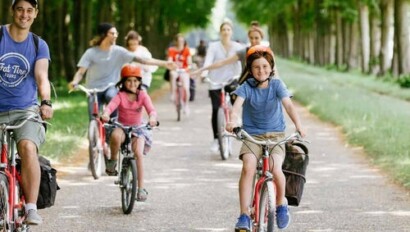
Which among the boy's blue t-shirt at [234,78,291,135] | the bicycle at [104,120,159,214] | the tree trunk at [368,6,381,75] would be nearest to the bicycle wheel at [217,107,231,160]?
the bicycle at [104,120,159,214]

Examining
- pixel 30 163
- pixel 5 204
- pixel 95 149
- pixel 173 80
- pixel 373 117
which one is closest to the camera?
pixel 5 204

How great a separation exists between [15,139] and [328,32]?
161 ft

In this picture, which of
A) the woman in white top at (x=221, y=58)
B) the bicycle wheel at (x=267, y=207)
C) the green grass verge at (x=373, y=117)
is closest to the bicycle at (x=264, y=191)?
the bicycle wheel at (x=267, y=207)

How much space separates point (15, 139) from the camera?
22.2ft

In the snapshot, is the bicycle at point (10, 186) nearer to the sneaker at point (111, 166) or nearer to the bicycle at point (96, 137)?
the sneaker at point (111, 166)

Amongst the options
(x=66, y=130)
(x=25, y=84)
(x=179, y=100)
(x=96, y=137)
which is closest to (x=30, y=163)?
(x=25, y=84)

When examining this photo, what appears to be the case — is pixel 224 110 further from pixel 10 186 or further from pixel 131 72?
pixel 10 186

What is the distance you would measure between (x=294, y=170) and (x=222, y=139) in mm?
6020

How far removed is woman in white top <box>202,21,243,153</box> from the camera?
13578 millimetres

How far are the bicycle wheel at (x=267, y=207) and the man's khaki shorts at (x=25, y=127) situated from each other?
170 cm

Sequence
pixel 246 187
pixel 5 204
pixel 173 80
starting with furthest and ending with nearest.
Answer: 1. pixel 173 80
2. pixel 246 187
3. pixel 5 204

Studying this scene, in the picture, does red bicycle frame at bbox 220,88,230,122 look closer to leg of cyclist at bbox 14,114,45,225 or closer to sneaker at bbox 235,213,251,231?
sneaker at bbox 235,213,251,231

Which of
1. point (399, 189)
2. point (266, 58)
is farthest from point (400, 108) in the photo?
point (266, 58)

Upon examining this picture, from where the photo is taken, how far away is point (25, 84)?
6.91m
